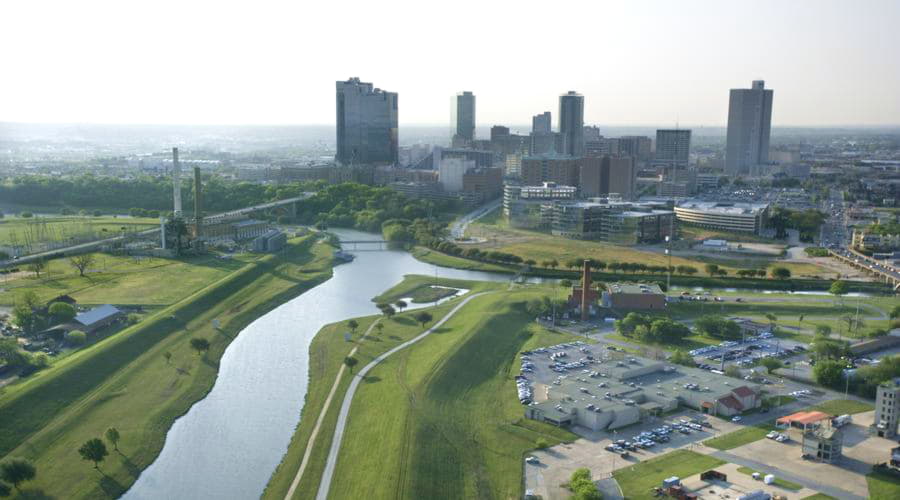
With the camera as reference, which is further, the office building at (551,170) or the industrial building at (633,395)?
the office building at (551,170)

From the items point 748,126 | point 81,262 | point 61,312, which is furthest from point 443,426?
point 748,126

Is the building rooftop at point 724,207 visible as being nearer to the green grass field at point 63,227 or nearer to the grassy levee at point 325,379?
the grassy levee at point 325,379

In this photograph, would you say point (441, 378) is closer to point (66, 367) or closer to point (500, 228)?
point (66, 367)

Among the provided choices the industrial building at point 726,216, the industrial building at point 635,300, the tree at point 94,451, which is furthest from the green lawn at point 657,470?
the industrial building at point 726,216

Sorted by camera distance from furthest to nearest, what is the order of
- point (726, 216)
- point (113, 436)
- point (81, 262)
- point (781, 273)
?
point (726, 216), point (781, 273), point (81, 262), point (113, 436)

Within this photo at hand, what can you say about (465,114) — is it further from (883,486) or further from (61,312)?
(883,486)

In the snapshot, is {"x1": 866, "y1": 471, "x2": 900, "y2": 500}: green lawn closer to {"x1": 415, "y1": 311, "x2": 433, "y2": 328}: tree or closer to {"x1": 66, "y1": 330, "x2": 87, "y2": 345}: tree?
{"x1": 415, "y1": 311, "x2": 433, "y2": 328}: tree

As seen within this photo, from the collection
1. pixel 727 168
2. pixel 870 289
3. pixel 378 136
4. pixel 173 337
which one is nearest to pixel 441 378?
pixel 173 337
